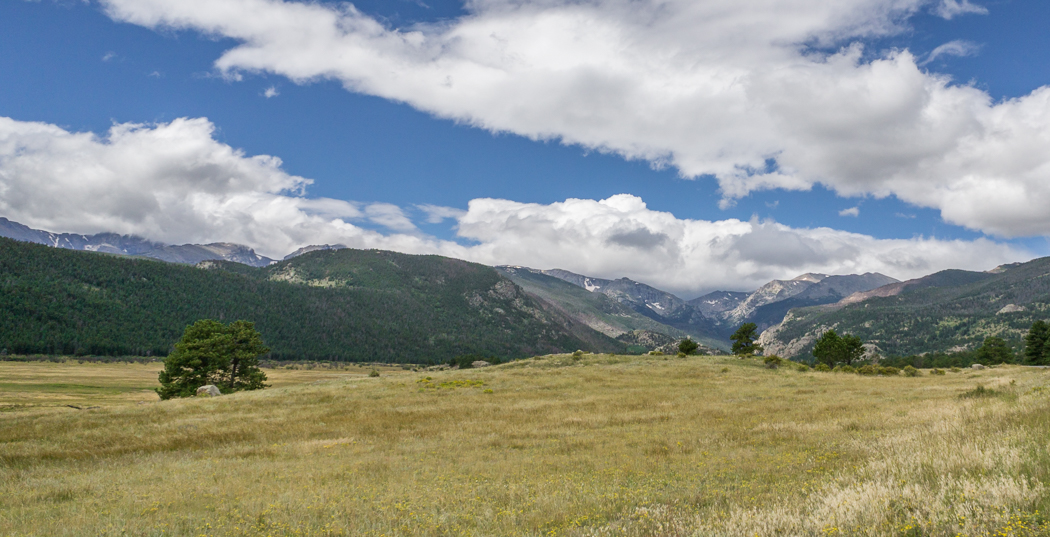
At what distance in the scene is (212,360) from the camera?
5828 centimetres

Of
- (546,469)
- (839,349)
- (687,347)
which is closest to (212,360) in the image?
(546,469)

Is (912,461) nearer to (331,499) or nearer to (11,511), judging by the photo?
(331,499)

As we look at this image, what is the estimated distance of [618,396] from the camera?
1401 inches

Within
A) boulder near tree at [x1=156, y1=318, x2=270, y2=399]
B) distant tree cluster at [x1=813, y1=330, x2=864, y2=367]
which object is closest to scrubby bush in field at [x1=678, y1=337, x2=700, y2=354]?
distant tree cluster at [x1=813, y1=330, x2=864, y2=367]

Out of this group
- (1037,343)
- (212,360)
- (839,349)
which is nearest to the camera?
(212,360)

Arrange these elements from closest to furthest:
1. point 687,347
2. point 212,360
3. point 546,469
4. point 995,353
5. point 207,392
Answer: point 546,469 < point 207,392 < point 212,360 < point 687,347 < point 995,353

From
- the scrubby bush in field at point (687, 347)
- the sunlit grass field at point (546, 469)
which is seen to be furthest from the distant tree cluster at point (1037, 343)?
A: the sunlit grass field at point (546, 469)

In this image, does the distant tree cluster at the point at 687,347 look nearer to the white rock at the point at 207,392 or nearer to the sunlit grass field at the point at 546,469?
the sunlit grass field at the point at 546,469

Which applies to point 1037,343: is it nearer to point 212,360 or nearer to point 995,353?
point 995,353

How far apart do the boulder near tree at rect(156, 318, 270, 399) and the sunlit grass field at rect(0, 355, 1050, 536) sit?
27785 millimetres

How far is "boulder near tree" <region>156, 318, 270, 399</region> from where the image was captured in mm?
56625

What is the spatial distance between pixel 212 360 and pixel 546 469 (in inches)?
2313

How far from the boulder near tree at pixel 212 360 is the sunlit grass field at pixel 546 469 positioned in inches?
1094

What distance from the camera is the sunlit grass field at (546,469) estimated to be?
8.28 m
